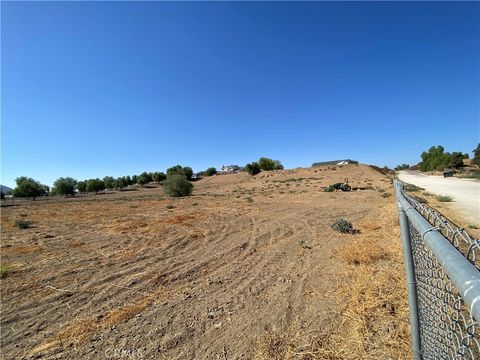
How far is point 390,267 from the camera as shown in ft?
19.1

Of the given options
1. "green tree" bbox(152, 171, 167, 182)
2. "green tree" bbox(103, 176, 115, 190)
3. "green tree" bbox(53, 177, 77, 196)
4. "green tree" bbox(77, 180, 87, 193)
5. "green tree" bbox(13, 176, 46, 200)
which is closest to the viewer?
"green tree" bbox(13, 176, 46, 200)

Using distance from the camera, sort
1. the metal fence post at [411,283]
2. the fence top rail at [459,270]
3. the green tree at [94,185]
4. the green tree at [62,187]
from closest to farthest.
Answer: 1. the fence top rail at [459,270]
2. the metal fence post at [411,283]
3. the green tree at [62,187]
4. the green tree at [94,185]

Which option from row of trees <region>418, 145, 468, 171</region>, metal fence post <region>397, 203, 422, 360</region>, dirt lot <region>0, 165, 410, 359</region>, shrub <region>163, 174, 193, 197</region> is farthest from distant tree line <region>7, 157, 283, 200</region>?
row of trees <region>418, 145, 468, 171</region>

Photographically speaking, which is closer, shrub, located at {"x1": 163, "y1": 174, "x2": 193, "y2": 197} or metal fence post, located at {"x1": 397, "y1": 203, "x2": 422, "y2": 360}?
metal fence post, located at {"x1": 397, "y1": 203, "x2": 422, "y2": 360}

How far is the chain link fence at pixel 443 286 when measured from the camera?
1095 mm

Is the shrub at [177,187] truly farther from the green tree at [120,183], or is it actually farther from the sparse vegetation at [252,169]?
the green tree at [120,183]

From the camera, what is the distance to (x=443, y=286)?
1.92 m

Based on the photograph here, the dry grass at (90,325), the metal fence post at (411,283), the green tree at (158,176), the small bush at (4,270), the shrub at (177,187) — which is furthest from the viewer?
the green tree at (158,176)

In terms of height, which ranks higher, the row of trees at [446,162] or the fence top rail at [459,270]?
the row of trees at [446,162]

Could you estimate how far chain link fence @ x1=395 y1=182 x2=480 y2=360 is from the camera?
43.1 inches

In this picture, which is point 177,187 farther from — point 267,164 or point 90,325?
point 267,164

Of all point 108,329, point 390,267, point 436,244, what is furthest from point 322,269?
point 436,244

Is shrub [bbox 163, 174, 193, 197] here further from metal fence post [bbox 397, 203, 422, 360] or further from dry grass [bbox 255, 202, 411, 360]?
metal fence post [bbox 397, 203, 422, 360]

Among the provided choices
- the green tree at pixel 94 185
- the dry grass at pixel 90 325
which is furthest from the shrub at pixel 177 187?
the green tree at pixel 94 185
